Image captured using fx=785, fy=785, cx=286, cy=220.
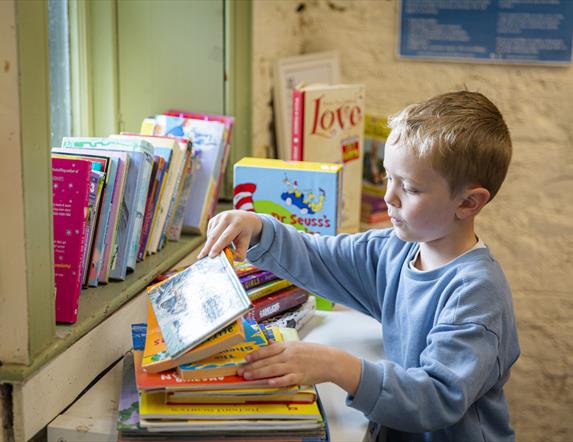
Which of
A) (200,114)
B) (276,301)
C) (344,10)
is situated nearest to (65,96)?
(200,114)

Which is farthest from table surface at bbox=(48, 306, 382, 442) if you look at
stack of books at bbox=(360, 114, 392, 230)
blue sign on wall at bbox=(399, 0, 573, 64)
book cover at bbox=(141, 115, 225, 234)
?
blue sign on wall at bbox=(399, 0, 573, 64)

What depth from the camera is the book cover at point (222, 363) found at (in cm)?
112

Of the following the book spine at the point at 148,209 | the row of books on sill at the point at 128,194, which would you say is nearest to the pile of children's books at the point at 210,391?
the row of books on sill at the point at 128,194

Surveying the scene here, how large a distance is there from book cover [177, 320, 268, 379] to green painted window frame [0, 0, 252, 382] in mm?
225

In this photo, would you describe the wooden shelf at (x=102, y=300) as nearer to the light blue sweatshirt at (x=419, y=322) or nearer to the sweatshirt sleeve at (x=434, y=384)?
the light blue sweatshirt at (x=419, y=322)

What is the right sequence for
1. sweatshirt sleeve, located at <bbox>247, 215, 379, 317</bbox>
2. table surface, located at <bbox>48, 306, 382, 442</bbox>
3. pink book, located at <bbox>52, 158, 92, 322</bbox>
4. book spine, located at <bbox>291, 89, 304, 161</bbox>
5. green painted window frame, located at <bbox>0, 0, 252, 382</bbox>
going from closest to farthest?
1. green painted window frame, located at <bbox>0, 0, 252, 382</bbox>
2. table surface, located at <bbox>48, 306, 382, 442</bbox>
3. pink book, located at <bbox>52, 158, 92, 322</bbox>
4. sweatshirt sleeve, located at <bbox>247, 215, 379, 317</bbox>
5. book spine, located at <bbox>291, 89, 304, 161</bbox>

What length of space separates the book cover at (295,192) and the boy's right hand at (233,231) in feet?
0.85

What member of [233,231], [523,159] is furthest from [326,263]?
[523,159]

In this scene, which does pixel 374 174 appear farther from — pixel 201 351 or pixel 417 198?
pixel 201 351

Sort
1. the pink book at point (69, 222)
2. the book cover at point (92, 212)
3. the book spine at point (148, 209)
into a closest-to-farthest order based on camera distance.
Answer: the pink book at point (69, 222) → the book cover at point (92, 212) → the book spine at point (148, 209)

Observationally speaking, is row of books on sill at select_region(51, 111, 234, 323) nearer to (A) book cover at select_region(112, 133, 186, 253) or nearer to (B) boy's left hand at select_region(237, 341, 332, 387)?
(A) book cover at select_region(112, 133, 186, 253)

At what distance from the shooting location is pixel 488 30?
7.61 ft

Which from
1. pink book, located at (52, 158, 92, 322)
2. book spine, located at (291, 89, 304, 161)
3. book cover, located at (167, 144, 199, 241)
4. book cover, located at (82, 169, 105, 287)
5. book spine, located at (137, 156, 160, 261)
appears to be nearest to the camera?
pink book, located at (52, 158, 92, 322)

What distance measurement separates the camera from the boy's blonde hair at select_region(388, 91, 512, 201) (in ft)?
4.14
